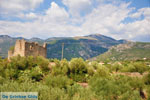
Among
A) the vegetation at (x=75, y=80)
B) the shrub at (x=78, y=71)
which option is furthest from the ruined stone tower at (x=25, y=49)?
the shrub at (x=78, y=71)

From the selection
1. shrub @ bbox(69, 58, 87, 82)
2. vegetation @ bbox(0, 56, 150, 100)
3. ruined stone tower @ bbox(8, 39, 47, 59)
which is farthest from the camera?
ruined stone tower @ bbox(8, 39, 47, 59)

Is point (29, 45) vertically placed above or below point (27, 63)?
above

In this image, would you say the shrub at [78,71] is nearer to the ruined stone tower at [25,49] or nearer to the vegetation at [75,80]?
the vegetation at [75,80]

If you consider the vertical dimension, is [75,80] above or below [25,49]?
below

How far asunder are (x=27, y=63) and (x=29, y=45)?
24.1 ft

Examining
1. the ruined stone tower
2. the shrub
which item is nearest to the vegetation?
the shrub

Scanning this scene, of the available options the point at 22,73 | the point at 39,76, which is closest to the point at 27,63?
Result: the point at 22,73

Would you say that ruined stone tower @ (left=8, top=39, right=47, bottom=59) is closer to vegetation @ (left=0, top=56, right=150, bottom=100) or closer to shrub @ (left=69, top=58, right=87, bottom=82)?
vegetation @ (left=0, top=56, right=150, bottom=100)

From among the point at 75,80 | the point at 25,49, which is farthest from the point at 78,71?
the point at 25,49

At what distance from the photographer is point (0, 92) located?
4910mm

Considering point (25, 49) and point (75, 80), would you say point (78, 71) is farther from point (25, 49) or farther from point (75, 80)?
point (25, 49)

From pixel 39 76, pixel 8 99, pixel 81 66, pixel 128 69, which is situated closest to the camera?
pixel 8 99

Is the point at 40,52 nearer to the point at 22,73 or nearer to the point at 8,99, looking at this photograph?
the point at 22,73

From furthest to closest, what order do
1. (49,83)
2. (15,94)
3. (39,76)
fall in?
(39,76) < (49,83) < (15,94)
